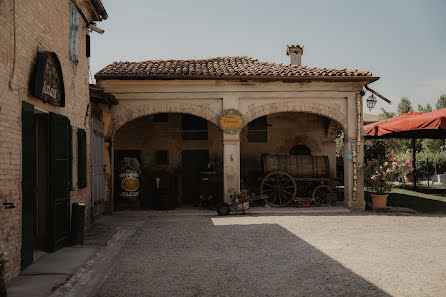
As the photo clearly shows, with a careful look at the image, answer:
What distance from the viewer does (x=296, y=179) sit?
13.5 m

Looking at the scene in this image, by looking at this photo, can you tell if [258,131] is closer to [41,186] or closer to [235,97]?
[235,97]

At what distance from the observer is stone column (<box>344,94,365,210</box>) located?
12398 millimetres

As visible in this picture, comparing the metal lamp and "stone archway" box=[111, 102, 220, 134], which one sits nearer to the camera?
"stone archway" box=[111, 102, 220, 134]

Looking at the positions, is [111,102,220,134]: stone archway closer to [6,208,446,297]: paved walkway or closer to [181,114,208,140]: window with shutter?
[181,114,208,140]: window with shutter

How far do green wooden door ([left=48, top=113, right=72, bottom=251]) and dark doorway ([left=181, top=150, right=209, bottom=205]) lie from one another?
24.2 feet

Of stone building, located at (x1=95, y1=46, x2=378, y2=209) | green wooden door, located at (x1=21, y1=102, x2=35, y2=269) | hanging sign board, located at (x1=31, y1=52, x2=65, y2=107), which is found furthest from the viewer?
stone building, located at (x1=95, y1=46, x2=378, y2=209)

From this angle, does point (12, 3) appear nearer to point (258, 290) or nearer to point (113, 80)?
point (258, 290)

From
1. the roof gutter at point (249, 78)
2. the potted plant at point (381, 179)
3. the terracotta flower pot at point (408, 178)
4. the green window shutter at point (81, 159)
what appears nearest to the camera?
the green window shutter at point (81, 159)

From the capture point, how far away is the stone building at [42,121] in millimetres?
5219

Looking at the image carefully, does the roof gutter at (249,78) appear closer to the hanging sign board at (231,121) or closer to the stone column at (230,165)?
the hanging sign board at (231,121)

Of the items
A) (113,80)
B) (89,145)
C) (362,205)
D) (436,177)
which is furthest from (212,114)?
(436,177)

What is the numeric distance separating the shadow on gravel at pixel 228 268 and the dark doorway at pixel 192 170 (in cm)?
624

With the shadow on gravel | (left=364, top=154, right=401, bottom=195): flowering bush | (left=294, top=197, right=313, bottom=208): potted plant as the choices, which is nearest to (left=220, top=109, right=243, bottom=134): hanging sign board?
(left=294, top=197, right=313, bottom=208): potted plant

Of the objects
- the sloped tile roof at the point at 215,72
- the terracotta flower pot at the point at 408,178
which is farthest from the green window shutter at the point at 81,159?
the terracotta flower pot at the point at 408,178
